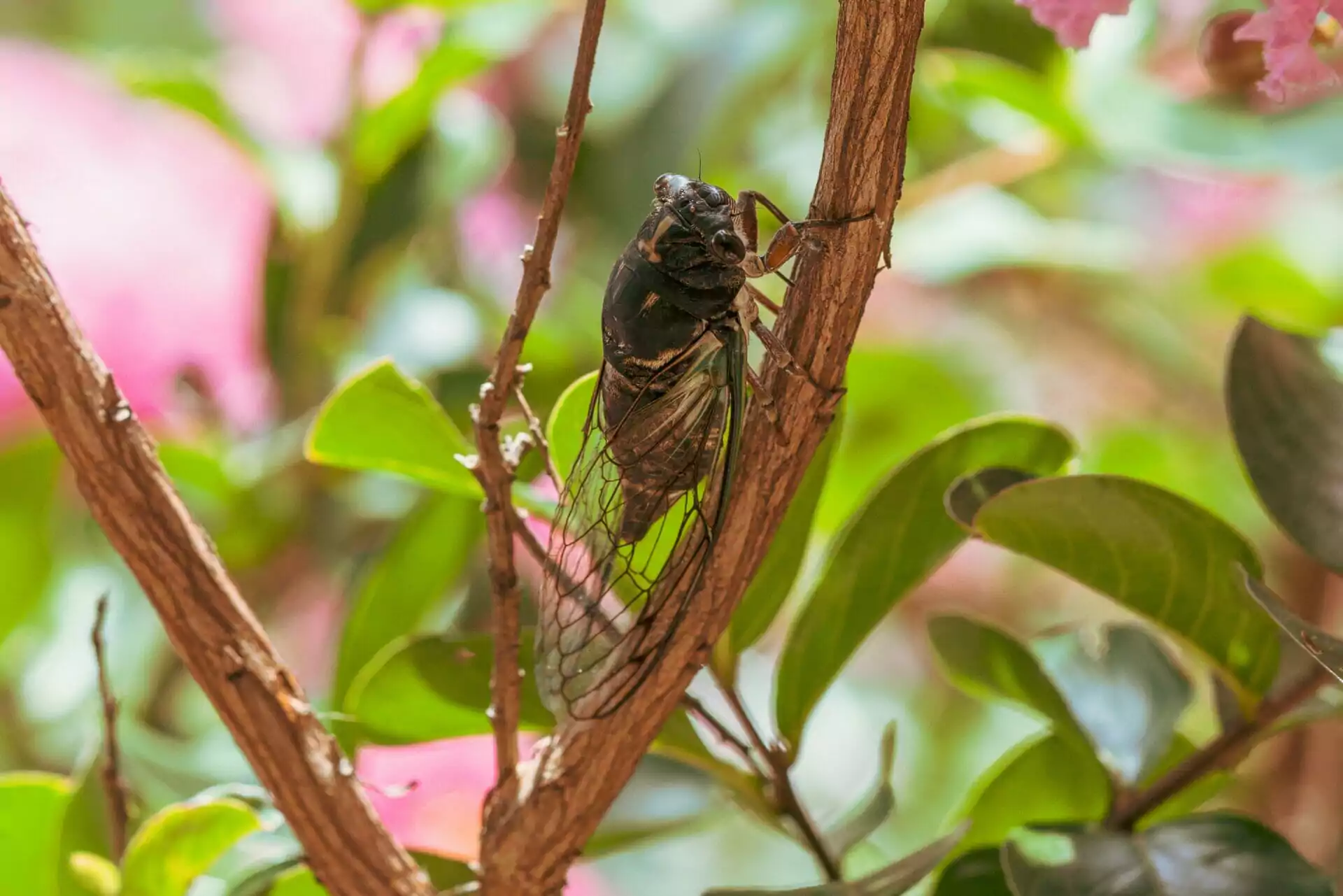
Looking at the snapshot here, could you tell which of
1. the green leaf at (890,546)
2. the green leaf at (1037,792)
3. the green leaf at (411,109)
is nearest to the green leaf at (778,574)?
the green leaf at (890,546)

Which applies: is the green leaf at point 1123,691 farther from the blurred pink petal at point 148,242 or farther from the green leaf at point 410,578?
the blurred pink petal at point 148,242

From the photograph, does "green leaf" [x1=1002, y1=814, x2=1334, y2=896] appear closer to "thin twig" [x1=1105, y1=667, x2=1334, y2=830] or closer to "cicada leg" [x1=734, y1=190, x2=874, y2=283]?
"thin twig" [x1=1105, y1=667, x2=1334, y2=830]

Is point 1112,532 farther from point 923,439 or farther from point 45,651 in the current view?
point 45,651

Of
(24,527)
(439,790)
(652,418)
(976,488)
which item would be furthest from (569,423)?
(24,527)

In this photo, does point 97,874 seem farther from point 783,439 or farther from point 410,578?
point 783,439

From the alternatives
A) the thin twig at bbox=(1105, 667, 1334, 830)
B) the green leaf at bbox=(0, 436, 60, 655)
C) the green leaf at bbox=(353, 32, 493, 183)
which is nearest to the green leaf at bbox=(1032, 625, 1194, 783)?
the thin twig at bbox=(1105, 667, 1334, 830)

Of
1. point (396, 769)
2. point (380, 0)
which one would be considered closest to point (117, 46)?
point (380, 0)
